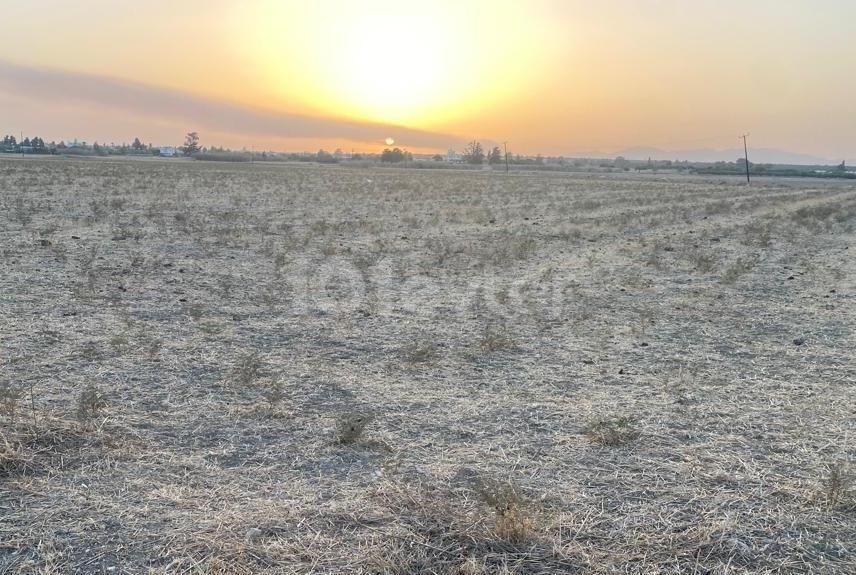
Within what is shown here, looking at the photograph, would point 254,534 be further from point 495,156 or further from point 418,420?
point 495,156

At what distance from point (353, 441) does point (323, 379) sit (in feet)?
5.12

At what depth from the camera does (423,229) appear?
2119 centimetres

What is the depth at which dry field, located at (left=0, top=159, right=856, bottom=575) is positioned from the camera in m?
3.73

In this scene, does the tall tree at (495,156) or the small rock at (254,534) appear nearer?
the small rock at (254,534)

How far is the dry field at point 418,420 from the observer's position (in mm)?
3734

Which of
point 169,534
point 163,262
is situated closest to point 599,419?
point 169,534

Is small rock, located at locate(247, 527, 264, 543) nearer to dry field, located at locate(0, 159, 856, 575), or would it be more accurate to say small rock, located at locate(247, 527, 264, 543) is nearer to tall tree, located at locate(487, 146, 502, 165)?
dry field, located at locate(0, 159, 856, 575)

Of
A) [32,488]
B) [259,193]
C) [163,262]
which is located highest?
[259,193]

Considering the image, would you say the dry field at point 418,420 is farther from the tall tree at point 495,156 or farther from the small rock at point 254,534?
the tall tree at point 495,156

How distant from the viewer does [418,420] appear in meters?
5.53

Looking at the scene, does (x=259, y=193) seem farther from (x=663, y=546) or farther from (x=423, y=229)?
(x=663, y=546)

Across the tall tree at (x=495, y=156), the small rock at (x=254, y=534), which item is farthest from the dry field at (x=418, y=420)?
the tall tree at (x=495, y=156)

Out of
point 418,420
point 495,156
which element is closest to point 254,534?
point 418,420

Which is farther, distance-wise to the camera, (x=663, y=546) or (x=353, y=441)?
(x=353, y=441)
